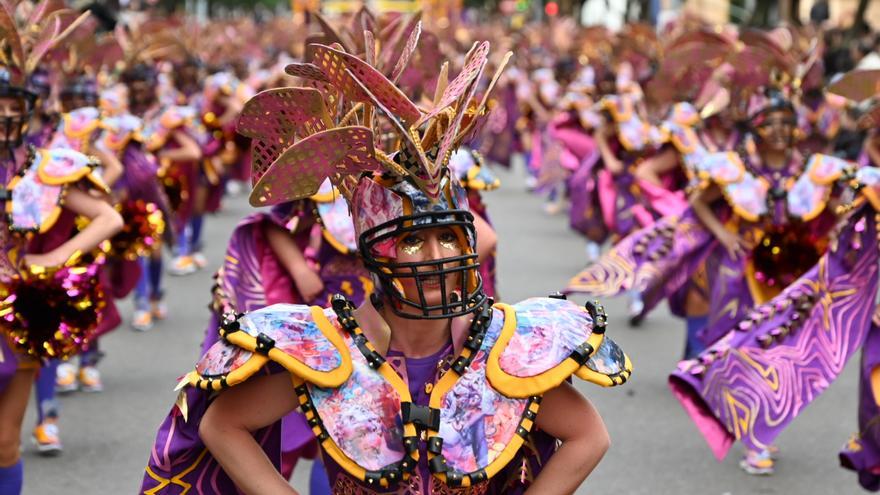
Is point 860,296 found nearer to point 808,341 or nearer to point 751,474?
point 808,341

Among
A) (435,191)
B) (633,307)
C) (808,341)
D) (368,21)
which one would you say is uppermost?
(435,191)

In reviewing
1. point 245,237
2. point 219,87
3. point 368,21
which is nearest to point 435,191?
point 245,237

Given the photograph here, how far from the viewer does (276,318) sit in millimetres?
3705

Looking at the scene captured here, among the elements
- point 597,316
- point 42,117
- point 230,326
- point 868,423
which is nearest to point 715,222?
point 868,423

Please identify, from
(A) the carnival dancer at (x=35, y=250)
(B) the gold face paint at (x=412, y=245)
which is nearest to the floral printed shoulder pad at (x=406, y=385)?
(B) the gold face paint at (x=412, y=245)

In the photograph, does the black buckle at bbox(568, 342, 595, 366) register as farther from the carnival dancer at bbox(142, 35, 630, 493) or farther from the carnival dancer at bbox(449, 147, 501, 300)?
the carnival dancer at bbox(449, 147, 501, 300)

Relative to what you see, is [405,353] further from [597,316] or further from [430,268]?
[597,316]

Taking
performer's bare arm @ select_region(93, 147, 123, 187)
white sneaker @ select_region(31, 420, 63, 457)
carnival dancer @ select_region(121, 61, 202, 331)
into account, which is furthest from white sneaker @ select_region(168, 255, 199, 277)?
white sneaker @ select_region(31, 420, 63, 457)

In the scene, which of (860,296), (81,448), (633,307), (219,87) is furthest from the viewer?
(219,87)

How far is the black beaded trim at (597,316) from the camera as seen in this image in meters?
3.73

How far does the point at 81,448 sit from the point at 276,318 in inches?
170

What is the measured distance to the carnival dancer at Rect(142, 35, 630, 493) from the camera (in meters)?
3.62

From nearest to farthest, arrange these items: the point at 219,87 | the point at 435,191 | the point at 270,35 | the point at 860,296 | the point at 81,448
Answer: the point at 435,191 < the point at 860,296 < the point at 81,448 < the point at 219,87 < the point at 270,35

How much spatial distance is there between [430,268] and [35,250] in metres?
3.36
